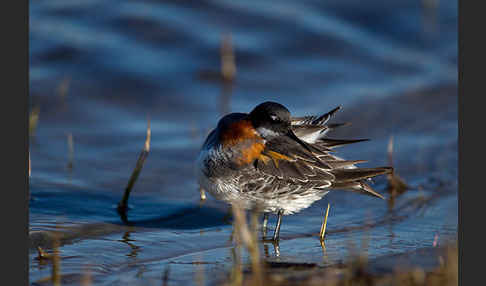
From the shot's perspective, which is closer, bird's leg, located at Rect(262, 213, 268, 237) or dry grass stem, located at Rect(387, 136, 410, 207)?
bird's leg, located at Rect(262, 213, 268, 237)

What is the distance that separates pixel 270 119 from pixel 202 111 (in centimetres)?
420

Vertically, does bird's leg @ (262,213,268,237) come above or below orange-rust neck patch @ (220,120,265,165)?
below

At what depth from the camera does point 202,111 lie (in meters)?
10.5

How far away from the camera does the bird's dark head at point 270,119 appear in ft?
20.9

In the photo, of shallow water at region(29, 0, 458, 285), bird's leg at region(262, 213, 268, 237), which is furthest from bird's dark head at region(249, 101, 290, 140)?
shallow water at region(29, 0, 458, 285)

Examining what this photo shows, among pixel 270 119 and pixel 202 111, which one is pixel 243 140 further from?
pixel 202 111

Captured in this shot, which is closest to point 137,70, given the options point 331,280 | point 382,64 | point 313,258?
point 382,64

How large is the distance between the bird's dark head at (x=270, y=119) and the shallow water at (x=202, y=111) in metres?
1.13

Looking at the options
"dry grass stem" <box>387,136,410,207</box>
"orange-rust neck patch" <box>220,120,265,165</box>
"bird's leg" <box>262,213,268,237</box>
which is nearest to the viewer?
"orange-rust neck patch" <box>220,120,265,165</box>

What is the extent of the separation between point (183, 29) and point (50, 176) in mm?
5192

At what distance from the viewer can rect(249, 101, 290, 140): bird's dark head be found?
6371mm

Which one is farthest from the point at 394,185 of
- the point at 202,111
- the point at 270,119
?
the point at 202,111

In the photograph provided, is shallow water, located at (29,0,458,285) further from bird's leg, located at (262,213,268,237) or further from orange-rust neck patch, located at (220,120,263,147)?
orange-rust neck patch, located at (220,120,263,147)

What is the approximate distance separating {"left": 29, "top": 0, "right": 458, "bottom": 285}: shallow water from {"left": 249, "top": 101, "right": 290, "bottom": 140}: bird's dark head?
44.4 inches
